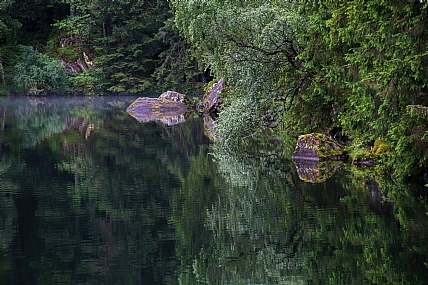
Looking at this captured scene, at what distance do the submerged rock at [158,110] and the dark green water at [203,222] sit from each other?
45.9 ft

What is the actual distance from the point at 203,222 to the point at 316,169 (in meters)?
5.27

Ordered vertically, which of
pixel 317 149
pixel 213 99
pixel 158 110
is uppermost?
pixel 213 99

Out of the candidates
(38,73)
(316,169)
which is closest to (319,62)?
(316,169)

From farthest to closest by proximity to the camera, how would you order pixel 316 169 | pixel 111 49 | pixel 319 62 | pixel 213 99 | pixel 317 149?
pixel 111 49
pixel 213 99
pixel 317 149
pixel 319 62
pixel 316 169

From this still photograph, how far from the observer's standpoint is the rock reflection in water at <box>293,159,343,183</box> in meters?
12.9

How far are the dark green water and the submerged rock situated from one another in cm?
1398

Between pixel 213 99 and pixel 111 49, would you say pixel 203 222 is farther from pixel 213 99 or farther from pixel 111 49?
pixel 111 49

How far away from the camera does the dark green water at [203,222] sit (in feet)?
23.4

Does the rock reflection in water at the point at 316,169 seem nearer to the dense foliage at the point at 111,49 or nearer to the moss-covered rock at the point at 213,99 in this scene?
the moss-covered rock at the point at 213,99

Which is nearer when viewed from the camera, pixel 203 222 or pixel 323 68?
pixel 203 222

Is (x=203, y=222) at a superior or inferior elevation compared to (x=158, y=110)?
inferior

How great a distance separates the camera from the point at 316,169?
14016 millimetres

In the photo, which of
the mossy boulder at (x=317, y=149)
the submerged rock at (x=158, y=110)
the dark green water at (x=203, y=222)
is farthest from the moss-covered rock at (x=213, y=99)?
the mossy boulder at (x=317, y=149)

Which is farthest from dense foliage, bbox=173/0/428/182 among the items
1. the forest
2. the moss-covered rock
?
the moss-covered rock
